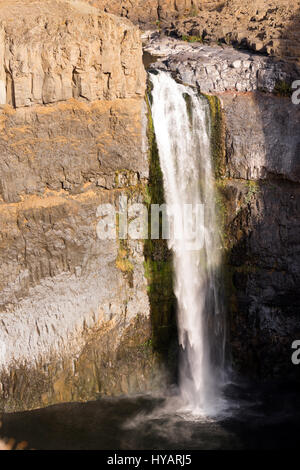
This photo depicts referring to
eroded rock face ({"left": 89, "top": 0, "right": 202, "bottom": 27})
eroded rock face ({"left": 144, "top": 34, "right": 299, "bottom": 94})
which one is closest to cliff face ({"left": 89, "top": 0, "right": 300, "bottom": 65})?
eroded rock face ({"left": 89, "top": 0, "right": 202, "bottom": 27})

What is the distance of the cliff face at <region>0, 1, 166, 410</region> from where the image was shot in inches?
640

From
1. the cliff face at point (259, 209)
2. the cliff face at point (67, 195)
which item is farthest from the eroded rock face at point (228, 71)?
the cliff face at point (67, 195)

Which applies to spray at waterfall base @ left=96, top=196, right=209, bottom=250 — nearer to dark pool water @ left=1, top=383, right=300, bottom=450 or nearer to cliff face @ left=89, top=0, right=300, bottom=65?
dark pool water @ left=1, top=383, right=300, bottom=450

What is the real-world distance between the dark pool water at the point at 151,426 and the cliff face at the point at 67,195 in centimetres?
65

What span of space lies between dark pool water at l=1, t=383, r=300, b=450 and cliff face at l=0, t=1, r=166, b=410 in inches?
25.4

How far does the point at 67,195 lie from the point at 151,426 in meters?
6.75

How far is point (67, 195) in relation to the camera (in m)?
17.2

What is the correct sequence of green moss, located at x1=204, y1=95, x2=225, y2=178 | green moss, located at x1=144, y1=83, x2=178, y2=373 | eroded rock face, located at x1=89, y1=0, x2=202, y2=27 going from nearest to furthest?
green moss, located at x1=144, y1=83, x2=178, y2=373, green moss, located at x1=204, y1=95, x2=225, y2=178, eroded rock face, located at x1=89, y1=0, x2=202, y2=27

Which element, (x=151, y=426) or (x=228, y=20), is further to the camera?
(x=228, y=20)

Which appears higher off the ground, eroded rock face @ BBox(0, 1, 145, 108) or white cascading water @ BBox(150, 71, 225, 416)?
eroded rock face @ BBox(0, 1, 145, 108)

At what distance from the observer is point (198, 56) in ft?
68.5

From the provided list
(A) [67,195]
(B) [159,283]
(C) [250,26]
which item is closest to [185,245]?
(B) [159,283]

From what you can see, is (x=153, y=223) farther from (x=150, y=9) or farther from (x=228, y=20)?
(x=150, y=9)

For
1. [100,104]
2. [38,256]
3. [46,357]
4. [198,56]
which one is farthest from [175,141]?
[46,357]
